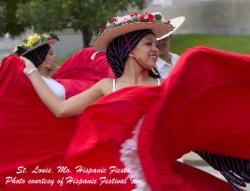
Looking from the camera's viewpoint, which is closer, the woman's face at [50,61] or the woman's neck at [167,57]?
the woman's face at [50,61]

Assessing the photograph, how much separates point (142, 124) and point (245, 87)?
0.51 m

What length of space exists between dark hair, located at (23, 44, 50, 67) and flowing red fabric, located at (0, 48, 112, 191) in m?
0.61

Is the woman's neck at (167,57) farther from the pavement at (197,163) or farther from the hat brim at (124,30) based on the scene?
the hat brim at (124,30)

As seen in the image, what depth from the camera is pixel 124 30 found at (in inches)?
151

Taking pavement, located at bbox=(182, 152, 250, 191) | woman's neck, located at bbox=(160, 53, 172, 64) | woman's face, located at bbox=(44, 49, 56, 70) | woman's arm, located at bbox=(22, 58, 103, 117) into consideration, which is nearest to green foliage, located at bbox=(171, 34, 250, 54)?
pavement, located at bbox=(182, 152, 250, 191)

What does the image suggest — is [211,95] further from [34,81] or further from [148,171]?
[34,81]

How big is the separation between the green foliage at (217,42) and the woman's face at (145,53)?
1461 cm

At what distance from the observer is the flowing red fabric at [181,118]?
134 inches

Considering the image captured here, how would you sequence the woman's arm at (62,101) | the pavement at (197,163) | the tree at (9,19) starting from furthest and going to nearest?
the tree at (9,19), the pavement at (197,163), the woman's arm at (62,101)

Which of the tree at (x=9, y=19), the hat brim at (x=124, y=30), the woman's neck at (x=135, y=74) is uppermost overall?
the hat brim at (x=124, y=30)

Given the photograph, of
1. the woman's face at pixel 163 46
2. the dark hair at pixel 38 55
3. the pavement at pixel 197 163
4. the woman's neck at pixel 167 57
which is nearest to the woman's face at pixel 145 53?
the dark hair at pixel 38 55

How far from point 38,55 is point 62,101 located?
109 cm

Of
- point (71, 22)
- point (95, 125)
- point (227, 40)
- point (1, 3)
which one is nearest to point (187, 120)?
point (95, 125)

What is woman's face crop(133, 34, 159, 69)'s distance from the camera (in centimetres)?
384
